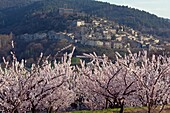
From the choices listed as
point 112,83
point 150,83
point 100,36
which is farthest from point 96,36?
point 150,83

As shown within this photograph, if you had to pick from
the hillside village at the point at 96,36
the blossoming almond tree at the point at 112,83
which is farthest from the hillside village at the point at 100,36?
the blossoming almond tree at the point at 112,83

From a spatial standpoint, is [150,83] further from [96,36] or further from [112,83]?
[96,36]

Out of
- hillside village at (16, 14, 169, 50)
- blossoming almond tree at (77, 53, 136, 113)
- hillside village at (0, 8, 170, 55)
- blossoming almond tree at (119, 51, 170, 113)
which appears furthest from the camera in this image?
hillside village at (16, 14, 169, 50)

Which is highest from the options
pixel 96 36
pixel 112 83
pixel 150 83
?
pixel 150 83

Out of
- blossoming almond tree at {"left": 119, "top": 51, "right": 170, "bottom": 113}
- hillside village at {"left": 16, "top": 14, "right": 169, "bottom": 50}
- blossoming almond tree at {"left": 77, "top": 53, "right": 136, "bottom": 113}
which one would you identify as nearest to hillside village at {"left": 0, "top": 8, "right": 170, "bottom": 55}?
hillside village at {"left": 16, "top": 14, "right": 169, "bottom": 50}

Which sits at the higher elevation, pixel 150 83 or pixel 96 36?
pixel 150 83

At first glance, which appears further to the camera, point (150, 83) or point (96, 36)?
point (96, 36)

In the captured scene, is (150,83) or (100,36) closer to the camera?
(150,83)

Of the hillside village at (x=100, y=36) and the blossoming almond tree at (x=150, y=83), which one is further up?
the blossoming almond tree at (x=150, y=83)

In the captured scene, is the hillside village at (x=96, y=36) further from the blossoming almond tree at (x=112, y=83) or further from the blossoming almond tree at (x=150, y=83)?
the blossoming almond tree at (x=150, y=83)

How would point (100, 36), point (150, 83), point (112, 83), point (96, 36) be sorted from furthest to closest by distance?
point (96, 36) → point (100, 36) → point (112, 83) → point (150, 83)

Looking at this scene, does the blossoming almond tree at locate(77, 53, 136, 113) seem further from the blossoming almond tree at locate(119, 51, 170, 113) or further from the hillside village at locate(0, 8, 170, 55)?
the hillside village at locate(0, 8, 170, 55)

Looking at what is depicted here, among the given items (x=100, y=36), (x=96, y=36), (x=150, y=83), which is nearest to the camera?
(x=150, y=83)

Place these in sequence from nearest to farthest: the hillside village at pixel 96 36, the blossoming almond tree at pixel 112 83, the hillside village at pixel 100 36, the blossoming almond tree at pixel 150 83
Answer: the blossoming almond tree at pixel 150 83 < the blossoming almond tree at pixel 112 83 < the hillside village at pixel 96 36 < the hillside village at pixel 100 36
